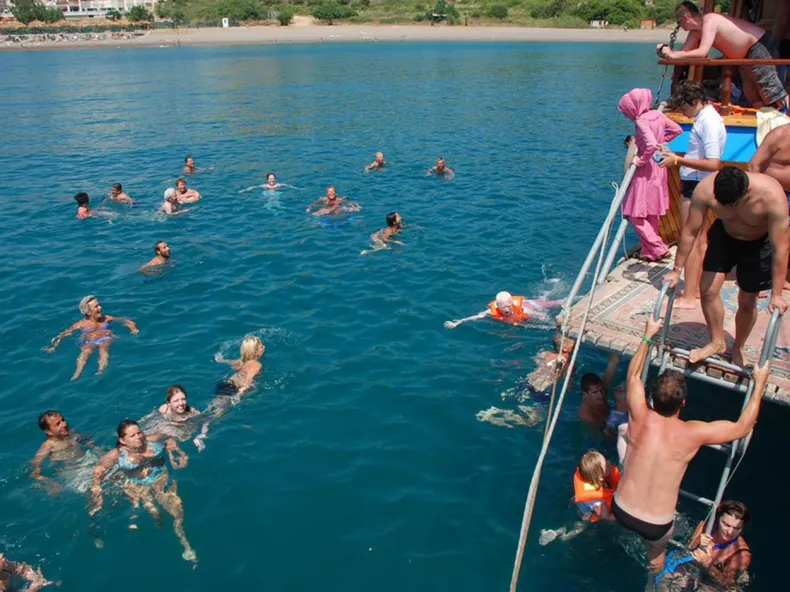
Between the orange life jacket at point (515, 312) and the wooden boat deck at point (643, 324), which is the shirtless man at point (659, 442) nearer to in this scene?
the wooden boat deck at point (643, 324)

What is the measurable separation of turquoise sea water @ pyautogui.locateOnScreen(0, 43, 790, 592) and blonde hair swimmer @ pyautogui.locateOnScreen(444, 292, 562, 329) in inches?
9.4

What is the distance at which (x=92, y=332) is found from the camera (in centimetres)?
1244

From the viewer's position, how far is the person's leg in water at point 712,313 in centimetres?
653

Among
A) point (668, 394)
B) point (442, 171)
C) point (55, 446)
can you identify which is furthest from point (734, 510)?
point (442, 171)

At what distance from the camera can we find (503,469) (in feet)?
29.2

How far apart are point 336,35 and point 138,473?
9988 cm

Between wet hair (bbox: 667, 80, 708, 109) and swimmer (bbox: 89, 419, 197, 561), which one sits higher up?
wet hair (bbox: 667, 80, 708, 109)

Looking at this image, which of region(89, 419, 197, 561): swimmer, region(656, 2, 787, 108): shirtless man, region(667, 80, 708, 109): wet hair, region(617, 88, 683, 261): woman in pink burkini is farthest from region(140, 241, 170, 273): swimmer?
region(667, 80, 708, 109): wet hair

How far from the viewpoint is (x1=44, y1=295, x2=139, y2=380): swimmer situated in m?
12.1

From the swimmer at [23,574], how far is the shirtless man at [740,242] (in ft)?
25.5

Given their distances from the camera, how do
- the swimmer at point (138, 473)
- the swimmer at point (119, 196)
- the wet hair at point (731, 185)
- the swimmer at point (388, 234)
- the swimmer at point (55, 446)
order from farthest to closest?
the swimmer at point (119, 196) → the swimmer at point (388, 234) → the swimmer at point (55, 446) → the swimmer at point (138, 473) → the wet hair at point (731, 185)

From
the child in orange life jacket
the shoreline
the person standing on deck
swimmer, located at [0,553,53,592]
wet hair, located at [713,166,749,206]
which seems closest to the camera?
wet hair, located at [713,166,749,206]

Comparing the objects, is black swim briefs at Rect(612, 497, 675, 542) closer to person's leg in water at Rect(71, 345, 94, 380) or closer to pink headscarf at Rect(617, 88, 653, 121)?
pink headscarf at Rect(617, 88, 653, 121)

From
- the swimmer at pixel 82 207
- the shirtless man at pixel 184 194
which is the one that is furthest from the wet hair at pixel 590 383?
the swimmer at pixel 82 207
